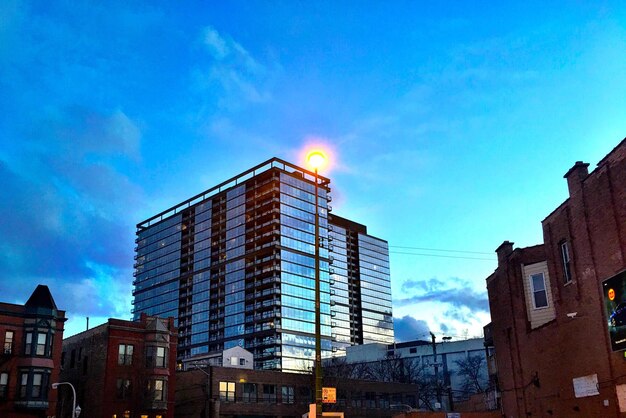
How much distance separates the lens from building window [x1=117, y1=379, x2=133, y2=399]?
204ft

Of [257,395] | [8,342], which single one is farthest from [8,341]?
[257,395]

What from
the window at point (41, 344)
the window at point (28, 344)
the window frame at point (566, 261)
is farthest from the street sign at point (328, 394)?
the window at point (41, 344)

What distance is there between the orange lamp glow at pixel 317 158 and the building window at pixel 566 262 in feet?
48.1

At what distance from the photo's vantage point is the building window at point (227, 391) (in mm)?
74125

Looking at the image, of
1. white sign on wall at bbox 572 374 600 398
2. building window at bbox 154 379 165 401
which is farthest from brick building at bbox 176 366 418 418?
white sign on wall at bbox 572 374 600 398

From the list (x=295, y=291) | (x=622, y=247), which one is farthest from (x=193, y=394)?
(x=295, y=291)

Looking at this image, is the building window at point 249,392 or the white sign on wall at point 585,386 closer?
the white sign on wall at point 585,386

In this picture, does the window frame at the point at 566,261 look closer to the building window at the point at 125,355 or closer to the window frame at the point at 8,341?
the window frame at the point at 8,341

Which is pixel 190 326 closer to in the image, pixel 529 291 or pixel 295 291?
pixel 295 291

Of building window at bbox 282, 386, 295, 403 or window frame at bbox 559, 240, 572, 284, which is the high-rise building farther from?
window frame at bbox 559, 240, 572, 284

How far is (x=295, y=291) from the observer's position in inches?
6467

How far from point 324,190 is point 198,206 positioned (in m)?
39.0

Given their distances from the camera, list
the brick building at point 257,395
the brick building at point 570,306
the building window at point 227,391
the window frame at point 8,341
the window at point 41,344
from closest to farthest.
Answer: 1. the brick building at point 570,306
2. the window frame at point 8,341
3. the window at point 41,344
4. the brick building at point 257,395
5. the building window at point 227,391

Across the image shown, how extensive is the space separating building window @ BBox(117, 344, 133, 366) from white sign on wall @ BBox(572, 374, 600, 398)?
49275 mm
